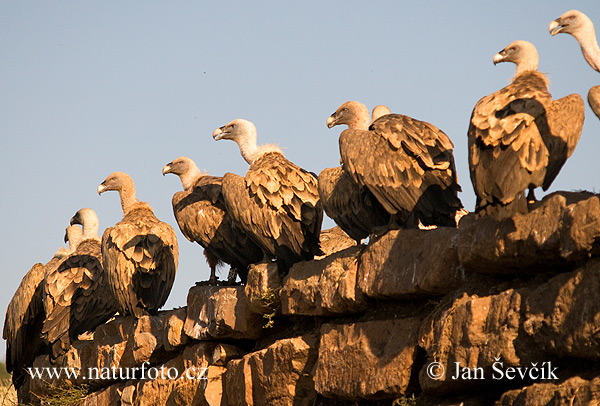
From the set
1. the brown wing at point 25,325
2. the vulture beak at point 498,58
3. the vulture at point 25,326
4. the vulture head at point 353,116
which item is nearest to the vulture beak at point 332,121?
the vulture head at point 353,116

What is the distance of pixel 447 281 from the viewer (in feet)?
19.0

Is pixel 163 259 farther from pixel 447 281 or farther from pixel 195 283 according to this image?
pixel 447 281

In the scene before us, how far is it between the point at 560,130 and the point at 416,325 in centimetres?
161

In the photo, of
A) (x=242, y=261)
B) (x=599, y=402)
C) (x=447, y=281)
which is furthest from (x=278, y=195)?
(x=599, y=402)

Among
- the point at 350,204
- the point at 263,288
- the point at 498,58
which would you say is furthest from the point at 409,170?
the point at 263,288

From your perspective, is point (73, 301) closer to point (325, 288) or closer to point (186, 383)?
point (186, 383)

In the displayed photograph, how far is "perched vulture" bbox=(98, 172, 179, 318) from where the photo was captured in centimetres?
984

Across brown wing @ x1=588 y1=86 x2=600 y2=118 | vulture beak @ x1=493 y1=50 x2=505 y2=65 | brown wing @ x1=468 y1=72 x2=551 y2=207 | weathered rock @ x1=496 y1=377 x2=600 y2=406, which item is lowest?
weathered rock @ x1=496 y1=377 x2=600 y2=406

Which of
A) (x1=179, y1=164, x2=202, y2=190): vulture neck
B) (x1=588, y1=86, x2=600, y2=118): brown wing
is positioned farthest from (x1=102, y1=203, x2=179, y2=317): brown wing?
(x1=588, y1=86, x2=600, y2=118): brown wing

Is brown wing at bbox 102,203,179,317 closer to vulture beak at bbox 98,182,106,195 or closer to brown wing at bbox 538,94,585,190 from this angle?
vulture beak at bbox 98,182,106,195

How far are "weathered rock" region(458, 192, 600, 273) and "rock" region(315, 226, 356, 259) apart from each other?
16.0ft

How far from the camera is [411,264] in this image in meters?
6.04

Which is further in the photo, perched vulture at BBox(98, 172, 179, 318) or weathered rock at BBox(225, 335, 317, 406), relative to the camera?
perched vulture at BBox(98, 172, 179, 318)

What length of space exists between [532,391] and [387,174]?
251 cm
